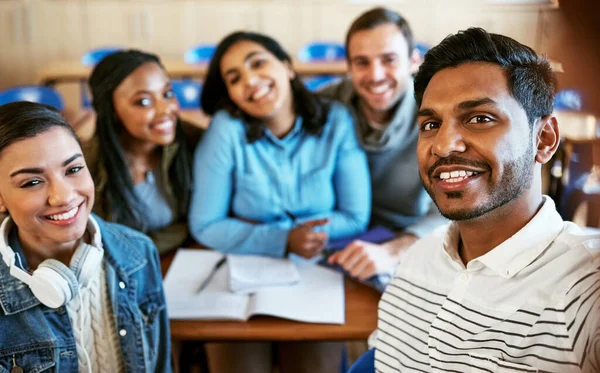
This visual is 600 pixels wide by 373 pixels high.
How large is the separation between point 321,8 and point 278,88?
12.6ft

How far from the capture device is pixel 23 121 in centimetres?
111

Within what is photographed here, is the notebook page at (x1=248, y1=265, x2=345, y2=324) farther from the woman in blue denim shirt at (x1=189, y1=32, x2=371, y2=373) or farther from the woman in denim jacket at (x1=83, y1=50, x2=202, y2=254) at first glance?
the woman in denim jacket at (x1=83, y1=50, x2=202, y2=254)

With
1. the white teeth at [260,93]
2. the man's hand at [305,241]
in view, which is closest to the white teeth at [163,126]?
the white teeth at [260,93]

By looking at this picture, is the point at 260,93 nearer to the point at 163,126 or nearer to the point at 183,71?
the point at 163,126

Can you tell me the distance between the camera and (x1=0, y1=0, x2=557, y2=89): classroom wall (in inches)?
214

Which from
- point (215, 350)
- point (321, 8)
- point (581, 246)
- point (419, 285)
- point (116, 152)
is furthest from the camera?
point (321, 8)

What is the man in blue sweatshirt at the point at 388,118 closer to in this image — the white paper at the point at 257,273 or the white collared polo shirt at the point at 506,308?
the white paper at the point at 257,273

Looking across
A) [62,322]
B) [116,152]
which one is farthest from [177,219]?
[62,322]

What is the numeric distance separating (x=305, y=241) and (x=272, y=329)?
0.33 m

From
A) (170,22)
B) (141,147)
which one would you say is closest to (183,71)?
(170,22)

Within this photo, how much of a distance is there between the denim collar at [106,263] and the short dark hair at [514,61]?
2.60 feet

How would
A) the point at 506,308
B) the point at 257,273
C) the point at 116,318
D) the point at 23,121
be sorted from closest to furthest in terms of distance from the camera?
the point at 506,308, the point at 23,121, the point at 116,318, the point at 257,273

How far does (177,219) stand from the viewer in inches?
73.4

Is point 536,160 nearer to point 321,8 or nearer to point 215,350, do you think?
point 215,350
